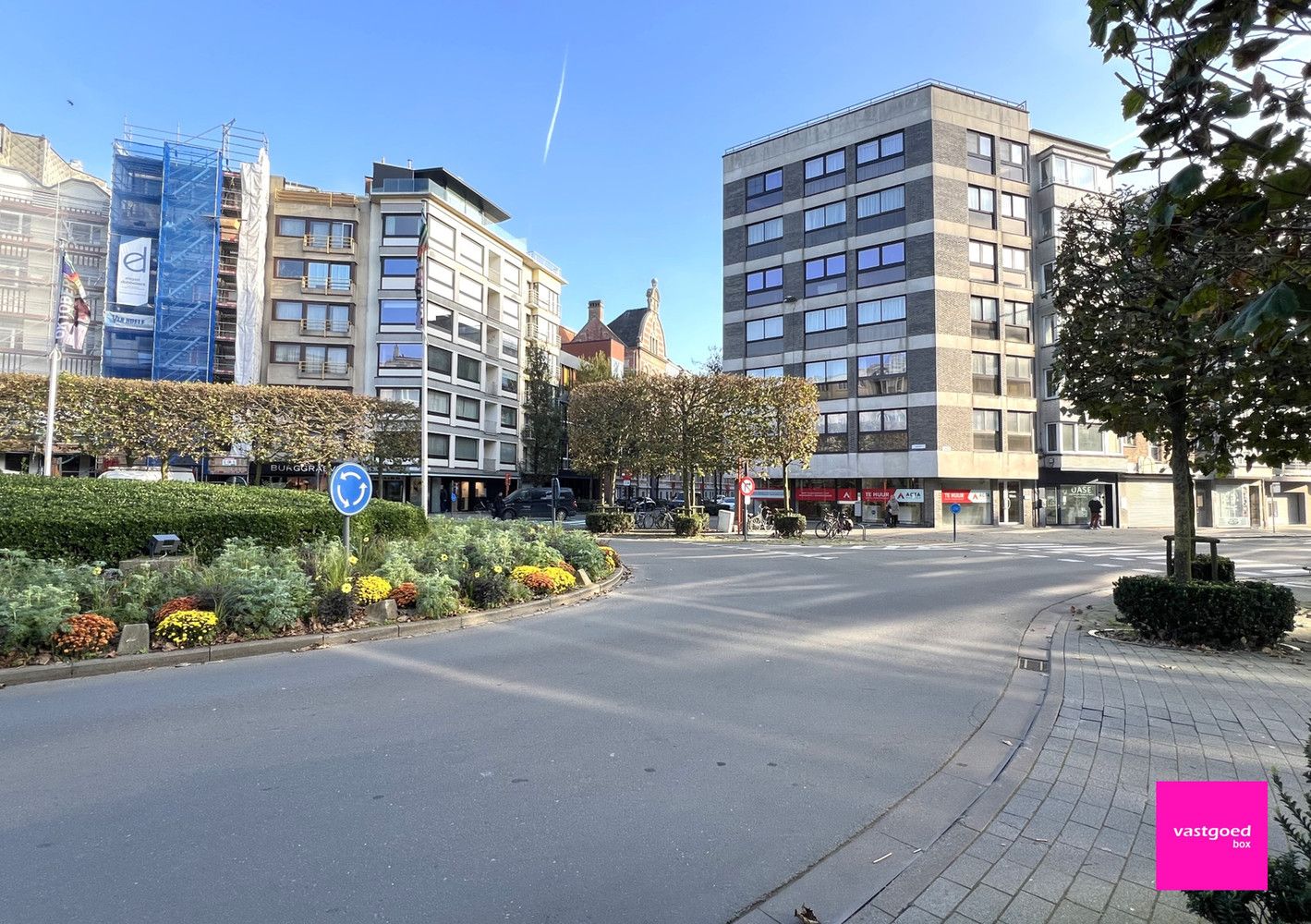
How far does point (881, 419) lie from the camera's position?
36.5 metres

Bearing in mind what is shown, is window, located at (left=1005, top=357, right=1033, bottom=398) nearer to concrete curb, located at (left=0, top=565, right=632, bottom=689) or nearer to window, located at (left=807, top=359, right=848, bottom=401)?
window, located at (left=807, top=359, right=848, bottom=401)

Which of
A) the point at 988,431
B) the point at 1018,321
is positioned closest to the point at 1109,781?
the point at 988,431

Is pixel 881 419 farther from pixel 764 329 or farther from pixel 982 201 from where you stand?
pixel 982 201

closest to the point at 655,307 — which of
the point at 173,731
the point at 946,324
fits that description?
the point at 946,324

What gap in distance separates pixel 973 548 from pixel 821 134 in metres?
28.5

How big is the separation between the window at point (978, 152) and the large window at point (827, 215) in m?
6.71

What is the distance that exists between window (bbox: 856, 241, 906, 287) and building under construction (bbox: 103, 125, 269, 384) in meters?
36.1

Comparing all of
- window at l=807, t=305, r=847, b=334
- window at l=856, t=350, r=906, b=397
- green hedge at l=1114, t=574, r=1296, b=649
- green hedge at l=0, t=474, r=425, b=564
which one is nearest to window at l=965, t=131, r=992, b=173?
window at l=807, t=305, r=847, b=334

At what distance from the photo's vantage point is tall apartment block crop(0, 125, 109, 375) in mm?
37375

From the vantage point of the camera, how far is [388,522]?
13.8 metres

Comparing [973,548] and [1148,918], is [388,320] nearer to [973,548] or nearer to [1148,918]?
[973,548]

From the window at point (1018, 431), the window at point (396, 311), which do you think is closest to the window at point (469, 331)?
the window at point (396, 311)

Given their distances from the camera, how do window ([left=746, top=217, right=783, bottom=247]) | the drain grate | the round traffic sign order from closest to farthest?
the drain grate → the round traffic sign → window ([left=746, top=217, right=783, bottom=247])

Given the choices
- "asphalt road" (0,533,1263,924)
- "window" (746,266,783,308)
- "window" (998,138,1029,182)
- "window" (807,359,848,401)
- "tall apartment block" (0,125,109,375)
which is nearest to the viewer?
"asphalt road" (0,533,1263,924)
